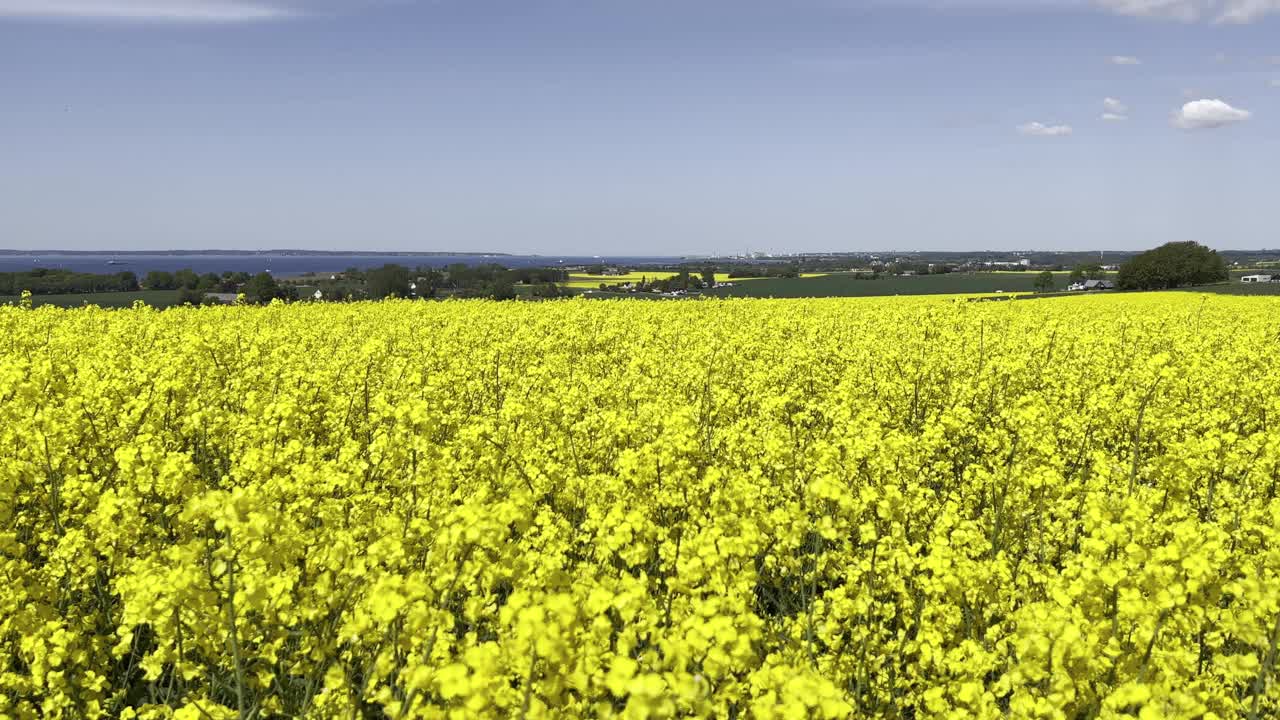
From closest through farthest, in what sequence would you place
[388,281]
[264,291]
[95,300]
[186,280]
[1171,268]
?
[95,300] → [264,291] → [388,281] → [186,280] → [1171,268]

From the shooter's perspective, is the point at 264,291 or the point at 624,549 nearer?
the point at 624,549

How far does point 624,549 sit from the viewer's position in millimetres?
4613

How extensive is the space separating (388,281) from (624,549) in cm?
4912

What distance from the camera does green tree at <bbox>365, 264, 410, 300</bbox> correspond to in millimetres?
48166

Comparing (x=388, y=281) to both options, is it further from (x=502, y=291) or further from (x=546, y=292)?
(x=546, y=292)

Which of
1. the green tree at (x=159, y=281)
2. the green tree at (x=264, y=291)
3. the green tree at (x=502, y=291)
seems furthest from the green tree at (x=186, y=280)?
the green tree at (x=502, y=291)

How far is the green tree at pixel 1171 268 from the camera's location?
2876 inches

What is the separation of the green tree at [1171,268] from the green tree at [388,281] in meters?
74.1

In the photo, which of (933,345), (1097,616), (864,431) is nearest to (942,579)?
(1097,616)

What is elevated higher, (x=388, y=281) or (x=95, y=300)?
(x=388, y=281)

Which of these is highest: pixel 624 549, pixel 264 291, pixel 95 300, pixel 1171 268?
pixel 1171 268

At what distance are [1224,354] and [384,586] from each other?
1658 cm

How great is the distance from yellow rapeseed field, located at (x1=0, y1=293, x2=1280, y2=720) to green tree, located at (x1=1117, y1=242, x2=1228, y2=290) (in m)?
77.1

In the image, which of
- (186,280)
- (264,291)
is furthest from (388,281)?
Answer: (186,280)
